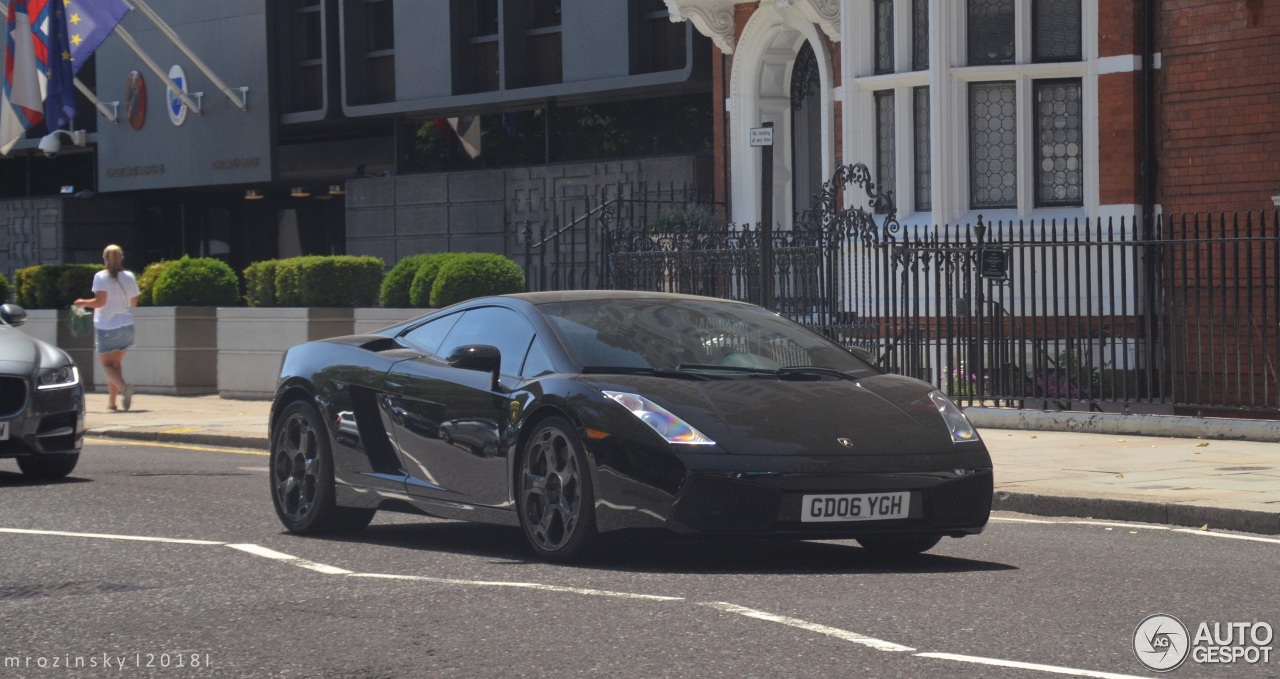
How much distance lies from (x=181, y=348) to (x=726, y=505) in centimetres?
1649

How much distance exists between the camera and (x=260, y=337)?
868 inches

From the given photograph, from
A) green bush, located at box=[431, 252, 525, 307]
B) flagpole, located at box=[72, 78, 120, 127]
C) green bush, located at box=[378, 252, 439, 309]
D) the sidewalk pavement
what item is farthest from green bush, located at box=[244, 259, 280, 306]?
flagpole, located at box=[72, 78, 120, 127]

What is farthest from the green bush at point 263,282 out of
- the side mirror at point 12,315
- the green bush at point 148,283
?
the side mirror at point 12,315

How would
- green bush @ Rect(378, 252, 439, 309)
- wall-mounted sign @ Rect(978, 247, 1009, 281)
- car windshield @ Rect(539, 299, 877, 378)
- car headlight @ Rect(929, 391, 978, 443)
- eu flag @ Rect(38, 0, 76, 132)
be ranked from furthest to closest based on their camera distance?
1. eu flag @ Rect(38, 0, 76, 132)
2. green bush @ Rect(378, 252, 439, 309)
3. wall-mounted sign @ Rect(978, 247, 1009, 281)
4. car windshield @ Rect(539, 299, 877, 378)
5. car headlight @ Rect(929, 391, 978, 443)

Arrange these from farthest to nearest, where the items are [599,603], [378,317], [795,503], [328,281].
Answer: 1. [328,281]
2. [378,317]
3. [795,503]
4. [599,603]

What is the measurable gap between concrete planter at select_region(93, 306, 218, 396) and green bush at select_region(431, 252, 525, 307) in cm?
434

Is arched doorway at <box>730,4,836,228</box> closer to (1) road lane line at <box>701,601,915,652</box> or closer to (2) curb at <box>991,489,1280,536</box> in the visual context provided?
(2) curb at <box>991,489,1280,536</box>

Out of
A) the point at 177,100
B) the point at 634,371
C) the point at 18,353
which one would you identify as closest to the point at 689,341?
the point at 634,371

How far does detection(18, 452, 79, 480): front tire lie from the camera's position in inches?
507

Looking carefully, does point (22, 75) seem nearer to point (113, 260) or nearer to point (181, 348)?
point (181, 348)

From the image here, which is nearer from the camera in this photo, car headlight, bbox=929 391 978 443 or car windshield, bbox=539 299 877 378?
car headlight, bbox=929 391 978 443

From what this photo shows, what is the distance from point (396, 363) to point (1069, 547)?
137 inches

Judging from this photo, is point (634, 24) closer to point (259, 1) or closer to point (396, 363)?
point (259, 1)

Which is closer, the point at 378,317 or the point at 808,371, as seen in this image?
the point at 808,371
